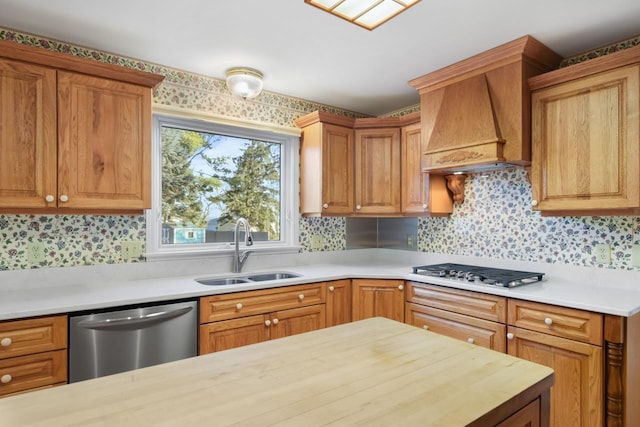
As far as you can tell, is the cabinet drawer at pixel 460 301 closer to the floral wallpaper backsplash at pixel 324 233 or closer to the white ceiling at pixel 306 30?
the floral wallpaper backsplash at pixel 324 233

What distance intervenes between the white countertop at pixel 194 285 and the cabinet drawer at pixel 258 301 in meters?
0.05

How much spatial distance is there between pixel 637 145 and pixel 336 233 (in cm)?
233

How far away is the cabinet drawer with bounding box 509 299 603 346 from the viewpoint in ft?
6.05

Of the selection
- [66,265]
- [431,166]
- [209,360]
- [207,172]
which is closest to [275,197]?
[207,172]

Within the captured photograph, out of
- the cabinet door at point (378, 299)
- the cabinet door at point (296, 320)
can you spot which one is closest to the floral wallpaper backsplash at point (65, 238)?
the cabinet door at point (296, 320)

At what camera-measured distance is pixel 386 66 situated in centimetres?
268

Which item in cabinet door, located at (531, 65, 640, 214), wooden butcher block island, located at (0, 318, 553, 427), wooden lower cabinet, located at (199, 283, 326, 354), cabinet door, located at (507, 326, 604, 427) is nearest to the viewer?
wooden butcher block island, located at (0, 318, 553, 427)

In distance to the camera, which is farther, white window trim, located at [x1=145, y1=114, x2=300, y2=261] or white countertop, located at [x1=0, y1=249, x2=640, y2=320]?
white window trim, located at [x1=145, y1=114, x2=300, y2=261]

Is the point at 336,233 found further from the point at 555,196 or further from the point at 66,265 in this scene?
the point at 66,265

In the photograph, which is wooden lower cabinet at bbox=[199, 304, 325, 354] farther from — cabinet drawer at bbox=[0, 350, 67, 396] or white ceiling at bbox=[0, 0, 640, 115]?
white ceiling at bbox=[0, 0, 640, 115]

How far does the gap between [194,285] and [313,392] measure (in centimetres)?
171

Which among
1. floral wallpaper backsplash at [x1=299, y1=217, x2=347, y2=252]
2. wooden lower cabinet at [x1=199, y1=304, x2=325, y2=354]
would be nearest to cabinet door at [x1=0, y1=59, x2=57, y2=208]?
wooden lower cabinet at [x1=199, y1=304, x2=325, y2=354]

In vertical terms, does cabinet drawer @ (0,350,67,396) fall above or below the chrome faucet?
below

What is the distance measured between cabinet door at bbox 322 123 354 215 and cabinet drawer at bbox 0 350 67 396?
2.03 m
